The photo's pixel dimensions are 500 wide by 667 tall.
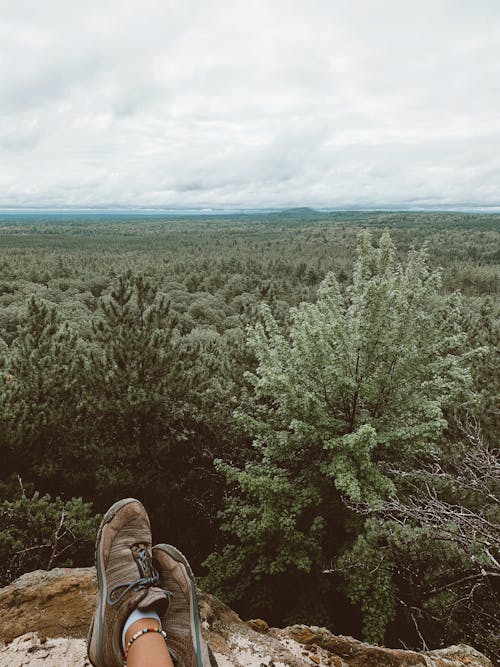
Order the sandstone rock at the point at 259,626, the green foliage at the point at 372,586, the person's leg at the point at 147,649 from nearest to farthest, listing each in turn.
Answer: the person's leg at the point at 147,649 < the sandstone rock at the point at 259,626 < the green foliage at the point at 372,586

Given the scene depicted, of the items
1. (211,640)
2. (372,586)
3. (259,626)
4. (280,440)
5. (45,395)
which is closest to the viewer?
(211,640)

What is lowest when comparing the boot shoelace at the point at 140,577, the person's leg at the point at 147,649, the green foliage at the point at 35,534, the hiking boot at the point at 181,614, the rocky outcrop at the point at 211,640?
the green foliage at the point at 35,534

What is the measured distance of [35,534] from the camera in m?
6.68

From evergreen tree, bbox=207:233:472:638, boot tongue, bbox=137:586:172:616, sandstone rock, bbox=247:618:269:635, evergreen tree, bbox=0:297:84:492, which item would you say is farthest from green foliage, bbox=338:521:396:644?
evergreen tree, bbox=0:297:84:492

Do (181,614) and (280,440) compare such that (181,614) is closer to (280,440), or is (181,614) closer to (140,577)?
(140,577)

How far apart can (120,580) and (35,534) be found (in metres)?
4.79

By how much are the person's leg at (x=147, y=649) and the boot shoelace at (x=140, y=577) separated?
28 centimetres

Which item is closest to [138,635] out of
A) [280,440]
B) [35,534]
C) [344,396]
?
[35,534]

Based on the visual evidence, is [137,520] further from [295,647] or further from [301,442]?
[301,442]

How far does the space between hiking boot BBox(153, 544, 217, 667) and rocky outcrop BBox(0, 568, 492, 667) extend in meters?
0.68

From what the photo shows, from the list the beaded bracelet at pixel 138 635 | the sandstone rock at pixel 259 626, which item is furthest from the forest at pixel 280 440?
the beaded bracelet at pixel 138 635

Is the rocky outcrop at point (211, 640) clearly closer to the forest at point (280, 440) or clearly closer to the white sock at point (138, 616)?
the white sock at point (138, 616)

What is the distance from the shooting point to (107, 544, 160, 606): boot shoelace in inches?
108

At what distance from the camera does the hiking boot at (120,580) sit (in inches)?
99.7
